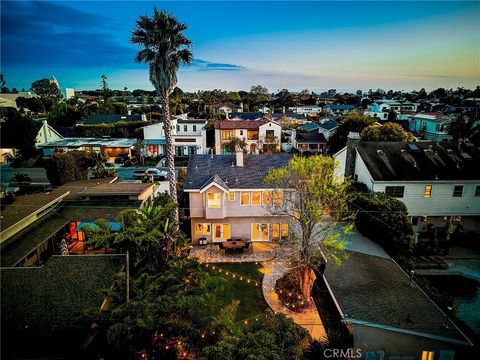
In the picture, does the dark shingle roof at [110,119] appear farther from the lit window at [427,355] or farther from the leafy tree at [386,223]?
the lit window at [427,355]

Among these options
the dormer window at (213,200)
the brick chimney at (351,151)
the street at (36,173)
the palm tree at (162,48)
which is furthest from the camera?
Result: the street at (36,173)

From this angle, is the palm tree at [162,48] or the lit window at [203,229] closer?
the palm tree at [162,48]

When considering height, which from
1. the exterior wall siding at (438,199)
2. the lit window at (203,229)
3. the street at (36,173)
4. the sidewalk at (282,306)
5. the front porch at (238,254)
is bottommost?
the sidewalk at (282,306)

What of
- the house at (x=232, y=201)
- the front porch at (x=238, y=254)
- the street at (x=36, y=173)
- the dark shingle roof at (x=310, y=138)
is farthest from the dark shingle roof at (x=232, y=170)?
the dark shingle roof at (x=310, y=138)

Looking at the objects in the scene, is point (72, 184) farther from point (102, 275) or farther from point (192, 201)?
point (102, 275)

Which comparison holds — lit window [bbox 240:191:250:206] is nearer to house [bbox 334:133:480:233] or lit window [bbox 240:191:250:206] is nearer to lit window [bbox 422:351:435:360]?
house [bbox 334:133:480:233]

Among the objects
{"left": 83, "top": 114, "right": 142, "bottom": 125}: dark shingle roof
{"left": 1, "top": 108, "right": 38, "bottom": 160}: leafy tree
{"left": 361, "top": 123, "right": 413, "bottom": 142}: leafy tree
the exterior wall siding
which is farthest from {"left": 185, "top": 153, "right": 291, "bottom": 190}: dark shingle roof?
{"left": 83, "top": 114, "right": 142, "bottom": 125}: dark shingle roof

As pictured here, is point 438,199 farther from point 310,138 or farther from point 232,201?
point 310,138
